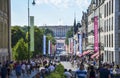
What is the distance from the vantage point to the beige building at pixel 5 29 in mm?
57138

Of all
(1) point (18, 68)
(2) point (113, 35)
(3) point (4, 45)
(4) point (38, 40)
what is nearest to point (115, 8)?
(2) point (113, 35)

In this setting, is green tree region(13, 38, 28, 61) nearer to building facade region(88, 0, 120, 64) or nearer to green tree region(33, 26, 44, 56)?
building facade region(88, 0, 120, 64)

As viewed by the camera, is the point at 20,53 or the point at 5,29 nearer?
the point at 5,29

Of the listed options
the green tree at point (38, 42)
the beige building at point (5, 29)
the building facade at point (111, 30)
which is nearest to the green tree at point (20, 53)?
the building facade at point (111, 30)

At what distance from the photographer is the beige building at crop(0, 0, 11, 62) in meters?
57.1

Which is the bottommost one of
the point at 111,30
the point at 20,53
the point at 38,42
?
the point at 20,53

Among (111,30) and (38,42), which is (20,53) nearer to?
(111,30)

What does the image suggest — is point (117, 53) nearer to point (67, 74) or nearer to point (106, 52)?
point (106, 52)

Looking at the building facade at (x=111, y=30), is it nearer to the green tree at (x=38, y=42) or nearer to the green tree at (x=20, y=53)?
the green tree at (x=20, y=53)

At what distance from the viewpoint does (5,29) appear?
205 ft

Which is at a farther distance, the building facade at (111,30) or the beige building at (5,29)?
the building facade at (111,30)

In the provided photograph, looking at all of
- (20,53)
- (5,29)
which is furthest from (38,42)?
(5,29)

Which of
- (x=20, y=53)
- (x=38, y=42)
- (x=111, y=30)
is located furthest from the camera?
(x=38, y=42)

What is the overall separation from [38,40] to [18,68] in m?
94.2
